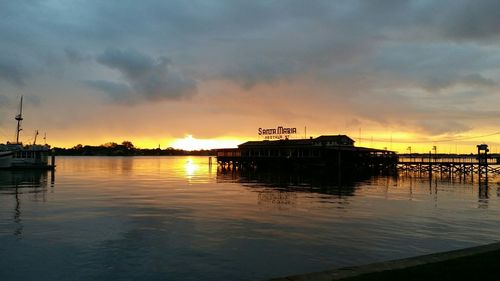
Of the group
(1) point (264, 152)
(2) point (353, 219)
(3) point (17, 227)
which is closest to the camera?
(3) point (17, 227)

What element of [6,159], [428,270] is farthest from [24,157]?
[428,270]

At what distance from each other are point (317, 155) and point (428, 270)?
8752 centimetres

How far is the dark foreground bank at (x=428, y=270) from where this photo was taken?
10.5 metres

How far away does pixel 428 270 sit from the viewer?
36.8ft

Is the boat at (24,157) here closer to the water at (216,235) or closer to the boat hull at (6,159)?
the boat hull at (6,159)

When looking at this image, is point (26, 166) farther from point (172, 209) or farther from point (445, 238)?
point (445, 238)

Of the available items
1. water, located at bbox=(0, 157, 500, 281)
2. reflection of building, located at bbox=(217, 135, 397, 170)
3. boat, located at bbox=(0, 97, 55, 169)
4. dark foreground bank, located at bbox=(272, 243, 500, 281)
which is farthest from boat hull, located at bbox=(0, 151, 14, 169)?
dark foreground bank, located at bbox=(272, 243, 500, 281)

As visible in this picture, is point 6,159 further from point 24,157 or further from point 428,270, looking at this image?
point 428,270

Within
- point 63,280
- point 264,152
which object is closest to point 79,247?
point 63,280

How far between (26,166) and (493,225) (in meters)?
92.0

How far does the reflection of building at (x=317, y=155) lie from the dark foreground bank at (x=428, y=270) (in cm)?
7715

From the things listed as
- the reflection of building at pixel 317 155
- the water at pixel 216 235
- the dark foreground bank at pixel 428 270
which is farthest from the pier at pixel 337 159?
the dark foreground bank at pixel 428 270

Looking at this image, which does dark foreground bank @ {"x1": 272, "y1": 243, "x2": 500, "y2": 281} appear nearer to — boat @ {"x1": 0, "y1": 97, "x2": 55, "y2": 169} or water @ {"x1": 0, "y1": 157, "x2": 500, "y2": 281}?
water @ {"x1": 0, "y1": 157, "x2": 500, "y2": 281}

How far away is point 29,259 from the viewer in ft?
53.1
